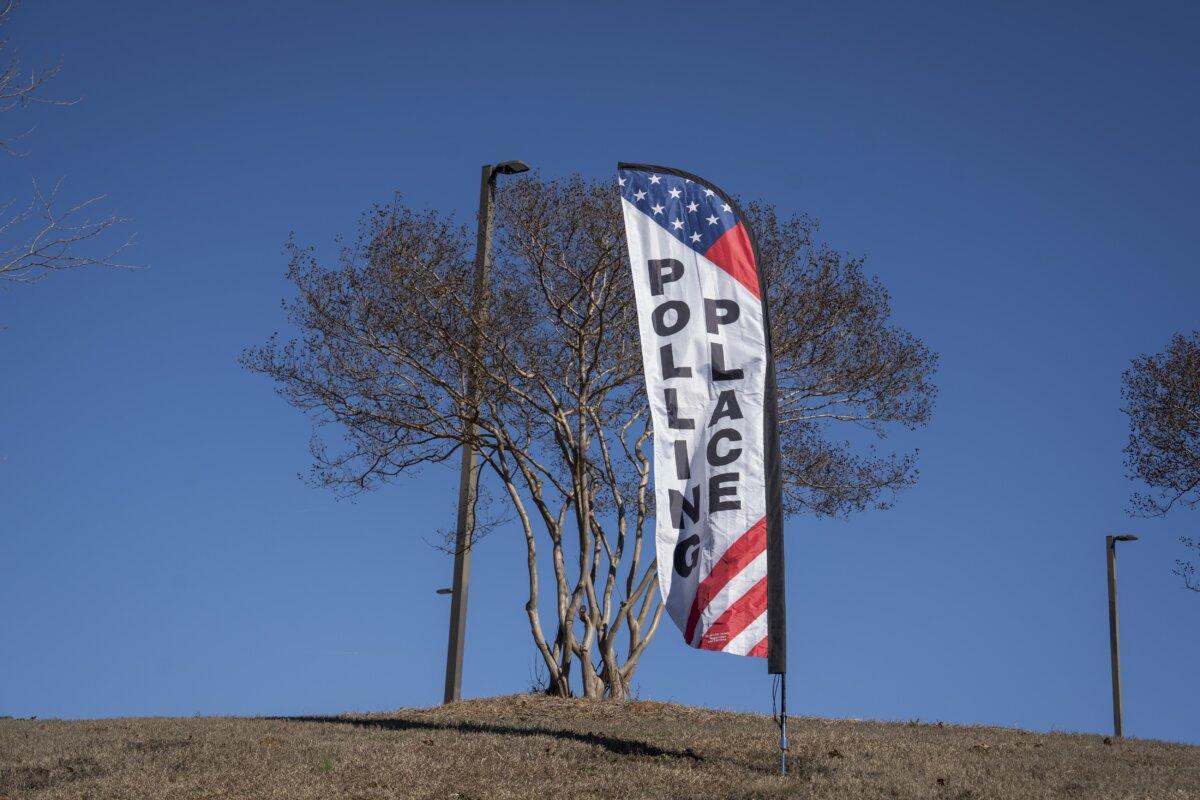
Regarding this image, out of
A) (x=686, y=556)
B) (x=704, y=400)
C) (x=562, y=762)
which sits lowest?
(x=562, y=762)

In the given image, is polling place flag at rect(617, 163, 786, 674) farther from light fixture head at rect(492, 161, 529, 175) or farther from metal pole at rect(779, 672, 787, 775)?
light fixture head at rect(492, 161, 529, 175)

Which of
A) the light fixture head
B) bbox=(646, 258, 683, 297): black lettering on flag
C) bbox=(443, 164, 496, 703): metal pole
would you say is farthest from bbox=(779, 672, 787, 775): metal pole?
the light fixture head

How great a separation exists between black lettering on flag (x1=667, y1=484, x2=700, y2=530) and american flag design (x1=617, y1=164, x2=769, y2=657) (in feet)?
0.03

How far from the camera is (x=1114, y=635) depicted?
26.5 metres

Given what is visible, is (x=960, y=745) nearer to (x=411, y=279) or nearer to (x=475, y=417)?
(x=475, y=417)

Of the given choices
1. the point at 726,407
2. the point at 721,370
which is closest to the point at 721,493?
the point at 726,407

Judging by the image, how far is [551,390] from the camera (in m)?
21.6

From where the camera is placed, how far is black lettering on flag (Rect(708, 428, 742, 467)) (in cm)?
1285

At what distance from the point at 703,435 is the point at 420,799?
15.3 feet

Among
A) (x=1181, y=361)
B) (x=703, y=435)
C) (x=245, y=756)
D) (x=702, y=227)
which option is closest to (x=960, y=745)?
(x=703, y=435)

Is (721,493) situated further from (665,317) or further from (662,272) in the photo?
(662,272)

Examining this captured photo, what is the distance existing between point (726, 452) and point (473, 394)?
9.34 m

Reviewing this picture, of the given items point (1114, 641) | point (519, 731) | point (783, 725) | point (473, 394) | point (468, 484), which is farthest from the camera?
point (1114, 641)

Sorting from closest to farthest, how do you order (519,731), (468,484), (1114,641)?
(519,731) < (468,484) < (1114,641)
